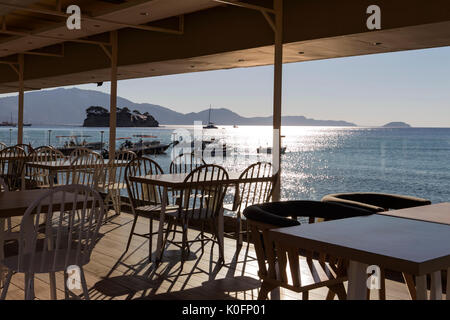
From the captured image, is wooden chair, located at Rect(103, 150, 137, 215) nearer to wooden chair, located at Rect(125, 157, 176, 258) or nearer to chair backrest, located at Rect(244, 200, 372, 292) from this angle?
wooden chair, located at Rect(125, 157, 176, 258)

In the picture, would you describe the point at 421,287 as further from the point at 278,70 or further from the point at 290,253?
the point at 278,70

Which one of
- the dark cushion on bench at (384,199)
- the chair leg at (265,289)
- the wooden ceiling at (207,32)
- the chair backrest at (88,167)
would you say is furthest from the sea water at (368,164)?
the chair leg at (265,289)

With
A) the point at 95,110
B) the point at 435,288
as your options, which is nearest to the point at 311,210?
the point at 435,288

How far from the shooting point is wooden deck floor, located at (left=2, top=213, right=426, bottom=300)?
359 centimetres

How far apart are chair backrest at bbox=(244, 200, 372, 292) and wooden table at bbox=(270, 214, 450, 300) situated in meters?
0.13

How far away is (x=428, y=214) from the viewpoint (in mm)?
2500

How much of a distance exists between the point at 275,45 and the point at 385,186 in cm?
3577

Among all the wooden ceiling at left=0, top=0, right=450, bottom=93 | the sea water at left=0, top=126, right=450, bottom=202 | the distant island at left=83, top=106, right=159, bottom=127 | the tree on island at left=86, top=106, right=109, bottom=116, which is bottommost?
the sea water at left=0, top=126, right=450, bottom=202

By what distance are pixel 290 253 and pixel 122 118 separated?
185 feet

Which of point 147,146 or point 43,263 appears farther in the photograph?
point 147,146

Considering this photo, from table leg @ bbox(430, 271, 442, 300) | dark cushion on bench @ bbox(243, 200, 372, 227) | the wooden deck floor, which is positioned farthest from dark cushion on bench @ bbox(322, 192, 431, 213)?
table leg @ bbox(430, 271, 442, 300)

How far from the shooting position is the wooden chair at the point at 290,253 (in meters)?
2.22

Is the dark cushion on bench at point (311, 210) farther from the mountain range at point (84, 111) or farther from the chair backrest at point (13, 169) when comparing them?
the mountain range at point (84, 111)
